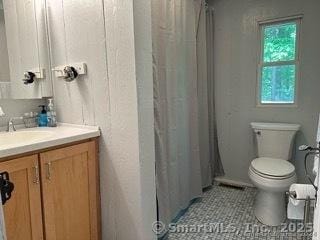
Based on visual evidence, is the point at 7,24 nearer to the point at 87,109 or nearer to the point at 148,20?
the point at 87,109

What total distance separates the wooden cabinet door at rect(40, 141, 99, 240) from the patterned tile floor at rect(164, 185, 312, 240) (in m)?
0.65

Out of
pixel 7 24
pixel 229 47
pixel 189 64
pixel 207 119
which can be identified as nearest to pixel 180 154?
pixel 207 119

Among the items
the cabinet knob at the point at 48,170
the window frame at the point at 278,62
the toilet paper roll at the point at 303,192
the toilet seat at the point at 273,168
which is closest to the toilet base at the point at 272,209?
the toilet seat at the point at 273,168

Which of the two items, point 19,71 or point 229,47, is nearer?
point 19,71

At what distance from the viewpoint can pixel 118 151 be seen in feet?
4.78

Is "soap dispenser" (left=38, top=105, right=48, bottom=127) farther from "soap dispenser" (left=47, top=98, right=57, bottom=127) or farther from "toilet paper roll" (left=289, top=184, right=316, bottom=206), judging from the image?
"toilet paper roll" (left=289, top=184, right=316, bottom=206)

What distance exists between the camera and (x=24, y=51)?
168 cm

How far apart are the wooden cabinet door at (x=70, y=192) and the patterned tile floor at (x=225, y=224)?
2.13ft

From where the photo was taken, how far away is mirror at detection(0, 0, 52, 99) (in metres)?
1.59

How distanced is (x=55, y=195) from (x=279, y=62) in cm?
226

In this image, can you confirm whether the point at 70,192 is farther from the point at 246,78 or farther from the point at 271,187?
the point at 246,78

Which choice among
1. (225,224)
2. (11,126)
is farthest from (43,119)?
(225,224)

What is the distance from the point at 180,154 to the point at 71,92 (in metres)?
0.99

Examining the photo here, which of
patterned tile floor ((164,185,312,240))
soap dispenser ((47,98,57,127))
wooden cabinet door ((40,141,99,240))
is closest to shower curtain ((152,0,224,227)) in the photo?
patterned tile floor ((164,185,312,240))
